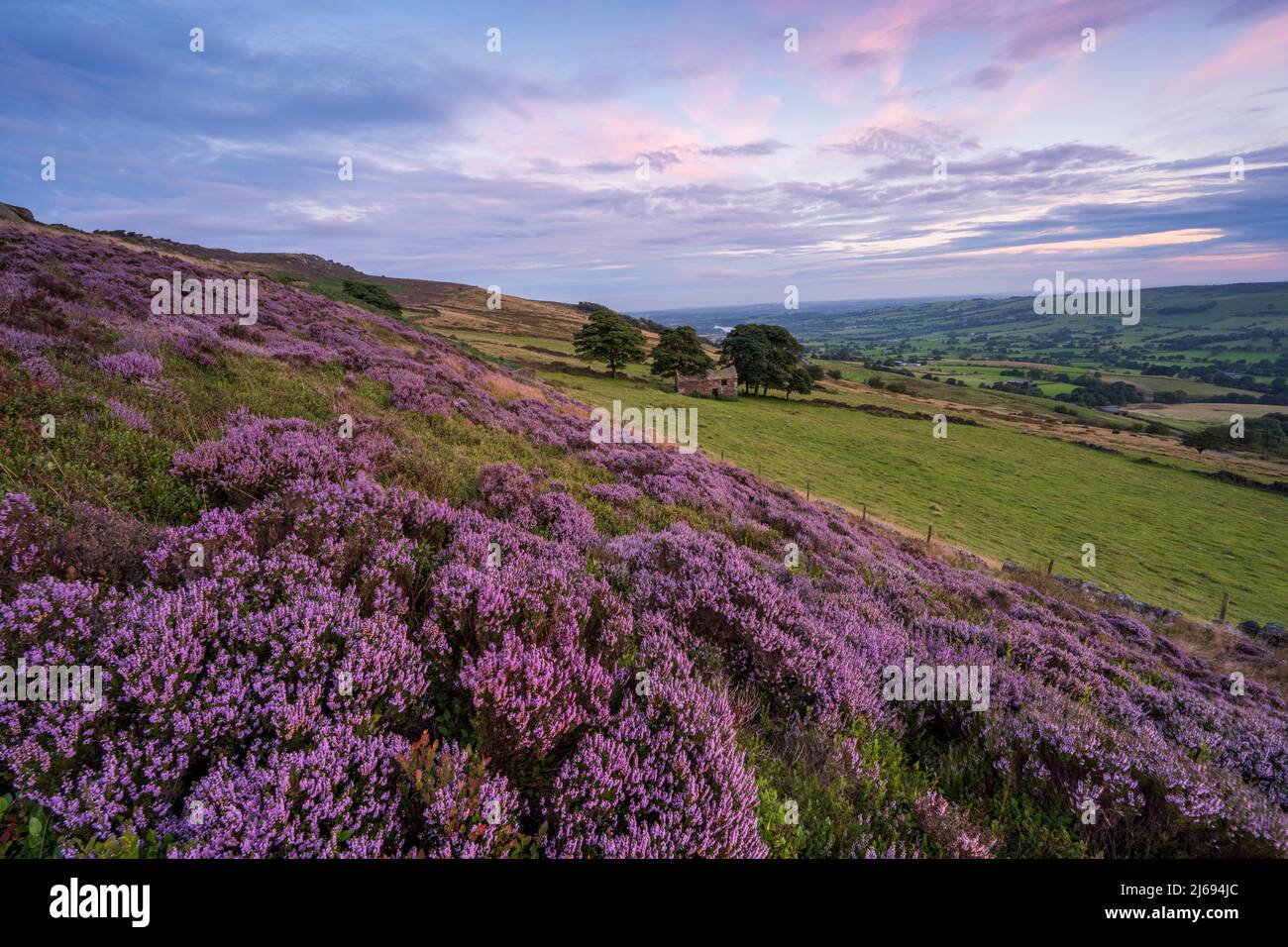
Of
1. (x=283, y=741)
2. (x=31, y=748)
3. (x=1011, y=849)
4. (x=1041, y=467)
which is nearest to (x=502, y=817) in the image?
(x=283, y=741)

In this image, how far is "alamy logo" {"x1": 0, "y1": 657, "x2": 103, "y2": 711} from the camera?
8.34 feet

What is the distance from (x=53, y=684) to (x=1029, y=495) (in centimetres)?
5078

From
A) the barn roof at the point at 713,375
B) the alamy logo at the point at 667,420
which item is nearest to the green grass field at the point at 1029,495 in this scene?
the alamy logo at the point at 667,420

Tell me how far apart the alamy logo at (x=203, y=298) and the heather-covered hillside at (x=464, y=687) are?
7.47 meters

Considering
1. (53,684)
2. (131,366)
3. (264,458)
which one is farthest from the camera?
(131,366)

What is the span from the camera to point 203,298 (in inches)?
707

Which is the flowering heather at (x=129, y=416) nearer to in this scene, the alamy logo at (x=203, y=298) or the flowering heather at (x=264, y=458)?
the flowering heather at (x=264, y=458)

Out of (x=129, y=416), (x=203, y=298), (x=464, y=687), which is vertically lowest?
(x=464, y=687)

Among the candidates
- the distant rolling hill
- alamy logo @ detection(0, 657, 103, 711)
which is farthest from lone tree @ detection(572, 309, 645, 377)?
alamy logo @ detection(0, 657, 103, 711)

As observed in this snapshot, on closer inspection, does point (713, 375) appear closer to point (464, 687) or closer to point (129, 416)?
point (129, 416)

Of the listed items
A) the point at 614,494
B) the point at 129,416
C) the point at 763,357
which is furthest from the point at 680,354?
the point at 129,416

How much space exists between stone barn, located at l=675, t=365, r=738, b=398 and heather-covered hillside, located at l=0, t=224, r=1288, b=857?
178ft

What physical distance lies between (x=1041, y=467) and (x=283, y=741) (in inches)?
2464

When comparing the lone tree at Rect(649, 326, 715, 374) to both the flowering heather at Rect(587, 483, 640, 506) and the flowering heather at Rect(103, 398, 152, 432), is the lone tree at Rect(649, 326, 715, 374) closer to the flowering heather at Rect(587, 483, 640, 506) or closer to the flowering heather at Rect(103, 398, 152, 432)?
the flowering heather at Rect(587, 483, 640, 506)
